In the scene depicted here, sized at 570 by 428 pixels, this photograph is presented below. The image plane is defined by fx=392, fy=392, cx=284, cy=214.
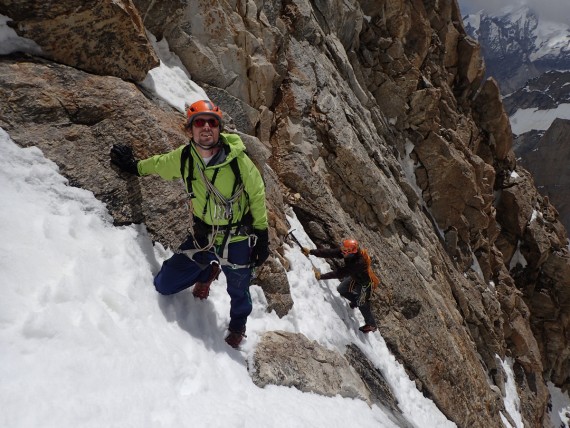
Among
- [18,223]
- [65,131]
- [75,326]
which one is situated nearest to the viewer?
[75,326]

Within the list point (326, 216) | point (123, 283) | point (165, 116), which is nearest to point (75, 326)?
point (123, 283)

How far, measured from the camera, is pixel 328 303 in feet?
32.6

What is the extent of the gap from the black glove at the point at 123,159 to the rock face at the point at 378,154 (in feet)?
0.75

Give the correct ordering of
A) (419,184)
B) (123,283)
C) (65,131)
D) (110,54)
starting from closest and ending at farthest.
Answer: (123,283), (65,131), (110,54), (419,184)

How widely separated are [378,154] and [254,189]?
13.4 m

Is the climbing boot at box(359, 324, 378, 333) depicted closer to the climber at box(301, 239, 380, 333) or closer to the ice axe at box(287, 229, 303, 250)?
the climber at box(301, 239, 380, 333)

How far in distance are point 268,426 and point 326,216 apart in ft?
27.4

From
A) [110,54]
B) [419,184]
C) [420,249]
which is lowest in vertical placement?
[419,184]

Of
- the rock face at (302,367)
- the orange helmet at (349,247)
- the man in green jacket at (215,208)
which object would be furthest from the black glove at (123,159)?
the orange helmet at (349,247)

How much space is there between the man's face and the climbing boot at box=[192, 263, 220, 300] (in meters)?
1.94

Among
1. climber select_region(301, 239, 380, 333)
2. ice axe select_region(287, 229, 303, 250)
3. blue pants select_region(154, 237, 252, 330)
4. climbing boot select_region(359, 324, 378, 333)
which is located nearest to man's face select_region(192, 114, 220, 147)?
blue pants select_region(154, 237, 252, 330)

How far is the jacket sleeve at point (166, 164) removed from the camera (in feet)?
17.1

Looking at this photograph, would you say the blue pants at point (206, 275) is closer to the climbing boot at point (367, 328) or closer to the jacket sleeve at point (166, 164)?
the jacket sleeve at point (166, 164)

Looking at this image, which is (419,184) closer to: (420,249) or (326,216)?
(420,249)
